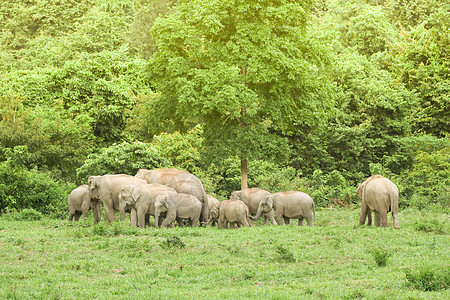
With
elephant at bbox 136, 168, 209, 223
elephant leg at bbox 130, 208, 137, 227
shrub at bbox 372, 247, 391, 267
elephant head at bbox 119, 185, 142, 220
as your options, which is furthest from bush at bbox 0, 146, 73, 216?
shrub at bbox 372, 247, 391, 267

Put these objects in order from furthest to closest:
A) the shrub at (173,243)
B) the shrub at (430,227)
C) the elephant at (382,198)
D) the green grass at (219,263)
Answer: the elephant at (382,198)
the shrub at (430,227)
the shrub at (173,243)
the green grass at (219,263)

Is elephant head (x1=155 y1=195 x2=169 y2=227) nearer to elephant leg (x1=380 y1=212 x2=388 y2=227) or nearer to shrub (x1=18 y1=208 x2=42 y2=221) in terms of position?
shrub (x1=18 y1=208 x2=42 y2=221)

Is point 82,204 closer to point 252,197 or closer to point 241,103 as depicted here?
point 252,197

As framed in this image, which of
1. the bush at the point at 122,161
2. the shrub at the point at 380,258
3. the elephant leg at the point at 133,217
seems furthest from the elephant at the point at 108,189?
the shrub at the point at 380,258

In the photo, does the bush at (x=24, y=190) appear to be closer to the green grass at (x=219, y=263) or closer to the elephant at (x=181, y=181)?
the elephant at (x=181, y=181)

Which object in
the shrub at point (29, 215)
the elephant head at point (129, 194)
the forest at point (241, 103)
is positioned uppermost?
the forest at point (241, 103)

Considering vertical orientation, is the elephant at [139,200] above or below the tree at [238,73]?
below

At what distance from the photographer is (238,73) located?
75.9 feet

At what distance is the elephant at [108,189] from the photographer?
19.5 metres

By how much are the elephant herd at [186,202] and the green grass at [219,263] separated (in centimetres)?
135

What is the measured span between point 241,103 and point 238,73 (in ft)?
5.92

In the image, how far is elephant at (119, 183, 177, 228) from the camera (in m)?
18.5

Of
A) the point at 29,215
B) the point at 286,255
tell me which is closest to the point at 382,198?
the point at 286,255

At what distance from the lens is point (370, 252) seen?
13.8 metres
